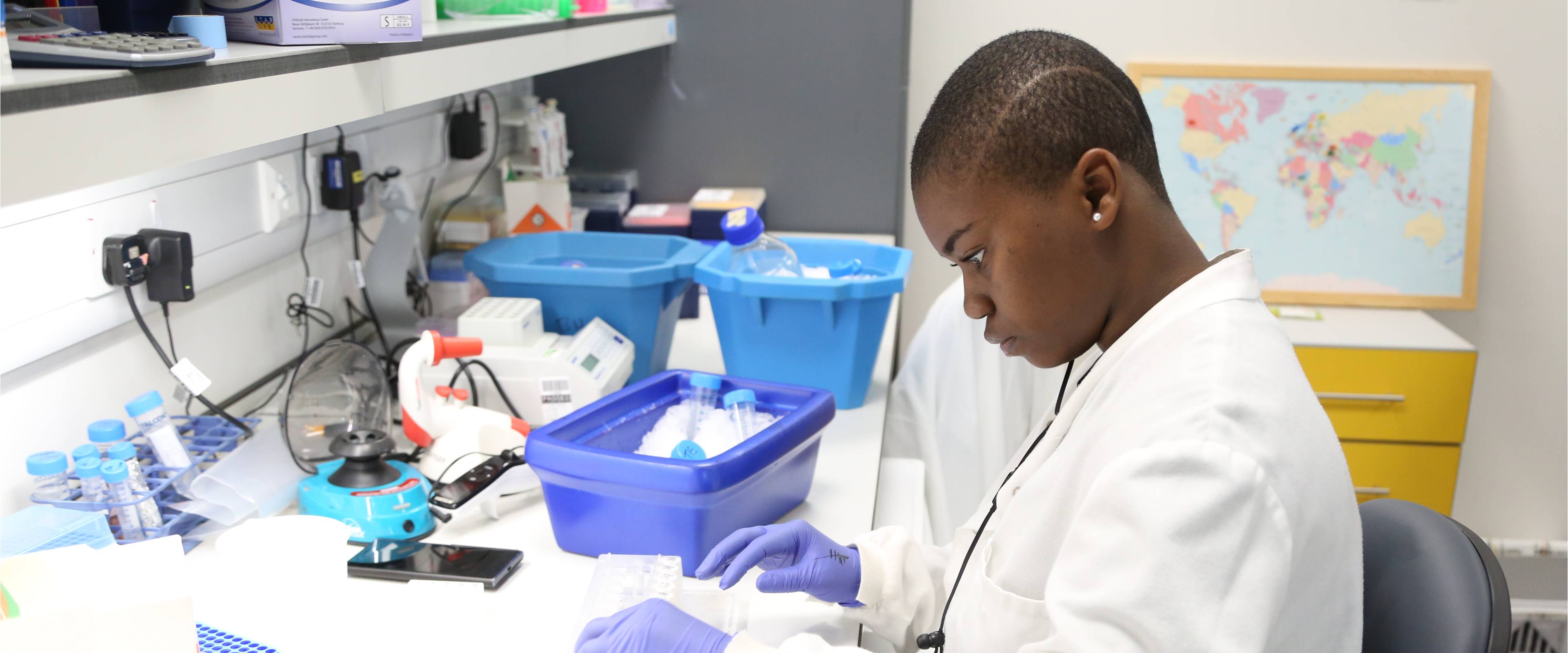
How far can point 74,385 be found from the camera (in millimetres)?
1237

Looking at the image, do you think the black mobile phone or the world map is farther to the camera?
the world map

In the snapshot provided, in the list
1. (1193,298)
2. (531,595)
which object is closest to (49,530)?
(531,595)

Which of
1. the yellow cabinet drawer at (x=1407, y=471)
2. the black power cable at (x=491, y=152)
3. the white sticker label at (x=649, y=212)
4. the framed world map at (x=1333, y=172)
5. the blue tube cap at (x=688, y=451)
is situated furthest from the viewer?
the framed world map at (x=1333, y=172)

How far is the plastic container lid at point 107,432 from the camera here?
119cm

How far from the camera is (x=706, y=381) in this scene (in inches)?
59.6

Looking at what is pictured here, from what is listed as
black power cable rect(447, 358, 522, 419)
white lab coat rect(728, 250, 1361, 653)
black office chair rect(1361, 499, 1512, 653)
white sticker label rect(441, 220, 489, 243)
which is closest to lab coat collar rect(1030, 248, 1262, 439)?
white lab coat rect(728, 250, 1361, 653)

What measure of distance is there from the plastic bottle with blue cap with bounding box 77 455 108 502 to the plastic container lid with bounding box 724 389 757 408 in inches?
28.6

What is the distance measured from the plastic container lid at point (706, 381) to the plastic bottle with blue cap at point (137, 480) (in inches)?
26.8

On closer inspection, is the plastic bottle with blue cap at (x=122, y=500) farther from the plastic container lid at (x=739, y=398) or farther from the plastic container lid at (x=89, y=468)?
the plastic container lid at (x=739, y=398)

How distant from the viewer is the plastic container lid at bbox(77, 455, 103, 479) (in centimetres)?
113

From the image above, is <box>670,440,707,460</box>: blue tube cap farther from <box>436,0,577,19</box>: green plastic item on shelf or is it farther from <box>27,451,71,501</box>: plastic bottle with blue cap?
<box>436,0,577,19</box>: green plastic item on shelf

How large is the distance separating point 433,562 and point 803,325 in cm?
74

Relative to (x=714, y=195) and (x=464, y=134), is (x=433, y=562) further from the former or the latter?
(x=714, y=195)

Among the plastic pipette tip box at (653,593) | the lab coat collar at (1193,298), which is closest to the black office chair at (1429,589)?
the lab coat collar at (1193,298)
